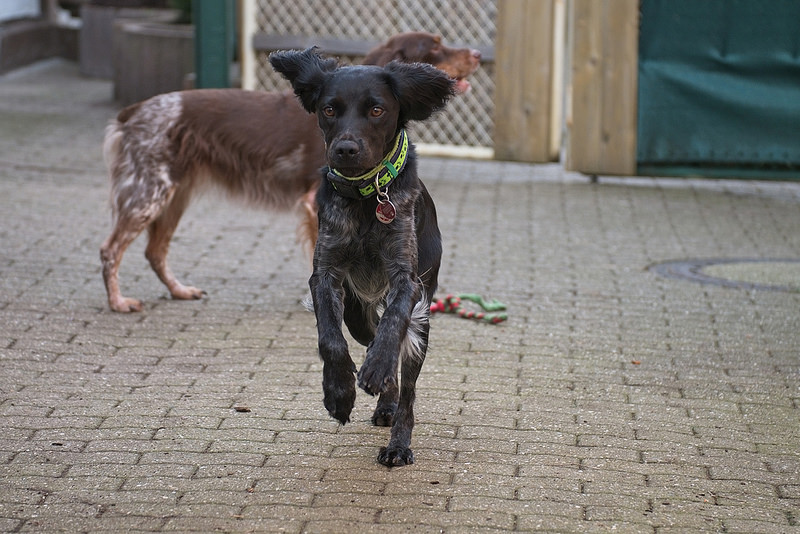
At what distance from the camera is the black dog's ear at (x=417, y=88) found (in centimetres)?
412

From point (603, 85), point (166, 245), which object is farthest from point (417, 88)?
point (603, 85)

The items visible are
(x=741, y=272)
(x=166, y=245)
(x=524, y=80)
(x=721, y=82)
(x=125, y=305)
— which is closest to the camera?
(x=125, y=305)

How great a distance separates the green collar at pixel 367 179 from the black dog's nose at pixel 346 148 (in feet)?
0.55

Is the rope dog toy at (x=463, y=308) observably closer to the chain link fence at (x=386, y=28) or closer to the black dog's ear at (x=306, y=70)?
the black dog's ear at (x=306, y=70)

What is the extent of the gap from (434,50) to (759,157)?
388 cm

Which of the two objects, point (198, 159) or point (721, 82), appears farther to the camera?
point (721, 82)

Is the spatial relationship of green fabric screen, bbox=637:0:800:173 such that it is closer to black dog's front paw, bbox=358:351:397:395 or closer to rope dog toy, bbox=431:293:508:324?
rope dog toy, bbox=431:293:508:324

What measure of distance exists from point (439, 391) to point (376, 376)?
49.9 inches

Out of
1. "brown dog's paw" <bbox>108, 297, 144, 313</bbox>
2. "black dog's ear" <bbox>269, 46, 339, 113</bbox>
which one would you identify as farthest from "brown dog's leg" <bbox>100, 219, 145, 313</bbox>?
"black dog's ear" <bbox>269, 46, 339, 113</bbox>

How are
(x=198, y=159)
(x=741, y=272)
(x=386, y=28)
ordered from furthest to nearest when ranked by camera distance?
(x=386, y=28) < (x=741, y=272) < (x=198, y=159)

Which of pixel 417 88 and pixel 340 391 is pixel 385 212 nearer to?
pixel 417 88

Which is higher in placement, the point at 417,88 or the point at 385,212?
the point at 417,88

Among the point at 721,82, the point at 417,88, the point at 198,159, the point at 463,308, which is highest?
the point at 417,88

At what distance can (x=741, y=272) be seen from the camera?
748 centimetres
